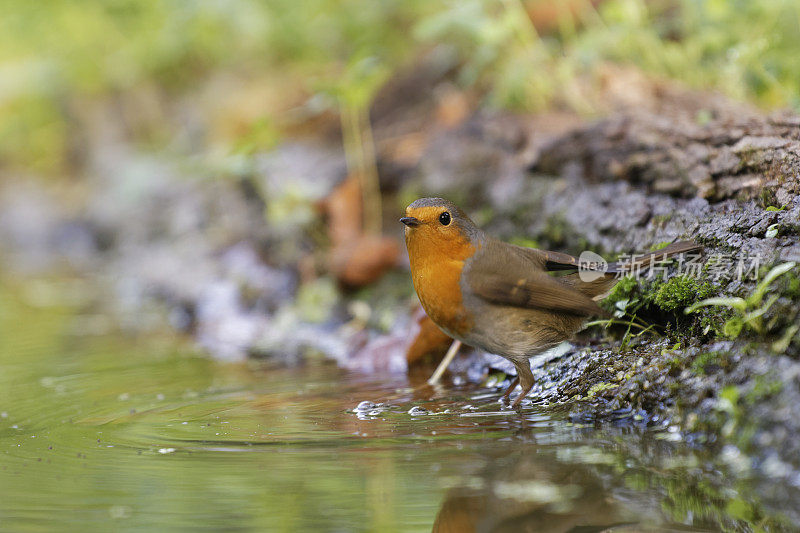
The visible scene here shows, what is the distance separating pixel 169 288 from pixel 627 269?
21.0 ft

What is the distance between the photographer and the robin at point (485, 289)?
3.79 meters

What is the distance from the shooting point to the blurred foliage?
250 inches

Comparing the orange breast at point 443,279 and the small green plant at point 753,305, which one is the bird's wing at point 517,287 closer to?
the orange breast at point 443,279

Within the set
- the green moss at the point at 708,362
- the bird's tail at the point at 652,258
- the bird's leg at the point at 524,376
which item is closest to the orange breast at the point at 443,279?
the bird's leg at the point at 524,376

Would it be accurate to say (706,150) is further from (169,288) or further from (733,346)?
(169,288)

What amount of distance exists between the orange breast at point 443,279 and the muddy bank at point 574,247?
620 millimetres

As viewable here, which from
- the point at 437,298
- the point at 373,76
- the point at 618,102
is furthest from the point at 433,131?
the point at 437,298

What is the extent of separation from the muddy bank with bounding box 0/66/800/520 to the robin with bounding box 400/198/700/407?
28 cm

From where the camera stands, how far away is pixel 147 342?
22.3ft

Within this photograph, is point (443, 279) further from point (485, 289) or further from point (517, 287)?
point (517, 287)

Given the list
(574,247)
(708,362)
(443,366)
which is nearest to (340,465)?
(708,362)

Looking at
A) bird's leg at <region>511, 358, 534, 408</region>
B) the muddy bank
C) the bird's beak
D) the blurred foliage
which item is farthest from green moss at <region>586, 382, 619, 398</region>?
the blurred foliage

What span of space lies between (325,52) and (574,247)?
7656 millimetres

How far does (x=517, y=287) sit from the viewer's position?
3855mm
